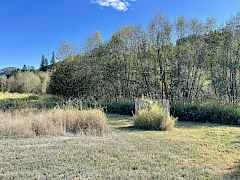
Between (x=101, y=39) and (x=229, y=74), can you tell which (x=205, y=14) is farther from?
(x=101, y=39)

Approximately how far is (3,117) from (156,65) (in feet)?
43.3

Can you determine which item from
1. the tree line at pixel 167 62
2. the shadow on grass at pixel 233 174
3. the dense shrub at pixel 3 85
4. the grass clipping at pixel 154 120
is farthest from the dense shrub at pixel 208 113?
the dense shrub at pixel 3 85

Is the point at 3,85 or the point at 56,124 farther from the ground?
the point at 3,85

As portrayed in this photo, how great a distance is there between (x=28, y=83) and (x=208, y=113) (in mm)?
35335

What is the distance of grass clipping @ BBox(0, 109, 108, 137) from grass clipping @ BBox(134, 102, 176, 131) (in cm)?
153

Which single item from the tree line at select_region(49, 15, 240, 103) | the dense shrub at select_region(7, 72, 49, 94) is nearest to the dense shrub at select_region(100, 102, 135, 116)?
the tree line at select_region(49, 15, 240, 103)

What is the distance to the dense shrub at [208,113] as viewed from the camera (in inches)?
490

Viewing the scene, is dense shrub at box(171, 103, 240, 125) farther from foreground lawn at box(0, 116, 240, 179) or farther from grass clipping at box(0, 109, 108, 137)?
foreground lawn at box(0, 116, 240, 179)

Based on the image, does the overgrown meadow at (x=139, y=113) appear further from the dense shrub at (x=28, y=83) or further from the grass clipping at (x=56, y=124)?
the dense shrub at (x=28, y=83)

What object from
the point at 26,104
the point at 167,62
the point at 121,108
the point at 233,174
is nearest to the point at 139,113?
the point at 233,174

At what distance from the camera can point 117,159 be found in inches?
206

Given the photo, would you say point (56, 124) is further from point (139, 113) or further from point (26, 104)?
point (26, 104)

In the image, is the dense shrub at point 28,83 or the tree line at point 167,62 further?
the dense shrub at point 28,83

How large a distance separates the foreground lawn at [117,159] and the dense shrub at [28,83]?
37.7 metres
